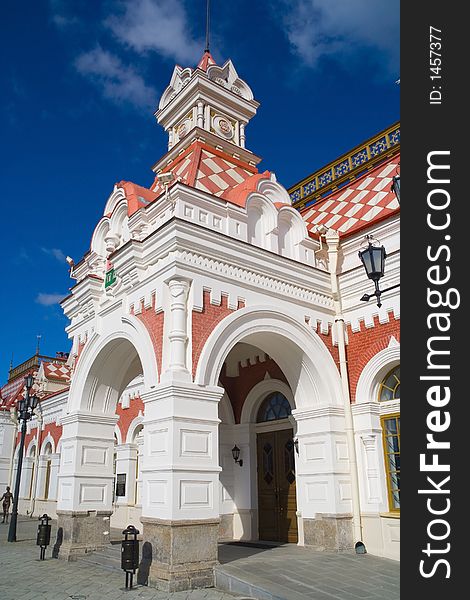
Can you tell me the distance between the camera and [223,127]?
541 inches

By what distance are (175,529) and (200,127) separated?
30.7 feet

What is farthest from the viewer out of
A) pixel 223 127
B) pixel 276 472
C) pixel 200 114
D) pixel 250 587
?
pixel 223 127

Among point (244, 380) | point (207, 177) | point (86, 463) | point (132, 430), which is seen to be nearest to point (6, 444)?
point (132, 430)

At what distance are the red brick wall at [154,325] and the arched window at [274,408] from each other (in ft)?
13.2

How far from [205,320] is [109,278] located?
2.87m

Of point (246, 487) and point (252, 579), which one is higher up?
point (246, 487)

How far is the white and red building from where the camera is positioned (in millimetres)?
7699

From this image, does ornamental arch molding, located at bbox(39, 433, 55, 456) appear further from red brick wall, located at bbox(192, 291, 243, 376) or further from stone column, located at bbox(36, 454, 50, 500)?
red brick wall, located at bbox(192, 291, 243, 376)

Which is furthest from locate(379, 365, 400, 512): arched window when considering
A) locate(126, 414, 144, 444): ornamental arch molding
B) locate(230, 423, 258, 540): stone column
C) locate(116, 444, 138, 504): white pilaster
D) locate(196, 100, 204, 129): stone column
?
locate(196, 100, 204, 129): stone column

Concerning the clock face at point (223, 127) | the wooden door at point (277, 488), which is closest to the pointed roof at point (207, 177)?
the clock face at point (223, 127)

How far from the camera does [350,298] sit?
10828mm

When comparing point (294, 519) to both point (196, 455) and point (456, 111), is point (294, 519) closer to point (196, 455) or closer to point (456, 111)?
point (196, 455)

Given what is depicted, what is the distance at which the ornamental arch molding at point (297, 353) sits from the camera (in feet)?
30.9

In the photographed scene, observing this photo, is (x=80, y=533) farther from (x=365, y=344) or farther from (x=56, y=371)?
(x=56, y=371)
